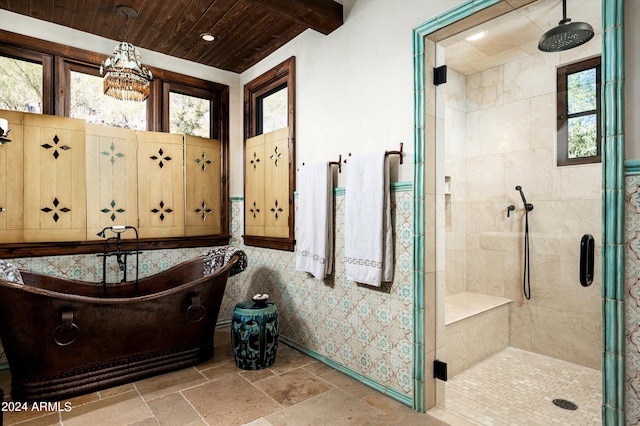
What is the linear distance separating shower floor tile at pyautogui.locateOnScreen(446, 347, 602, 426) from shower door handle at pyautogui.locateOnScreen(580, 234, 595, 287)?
0.53 metres

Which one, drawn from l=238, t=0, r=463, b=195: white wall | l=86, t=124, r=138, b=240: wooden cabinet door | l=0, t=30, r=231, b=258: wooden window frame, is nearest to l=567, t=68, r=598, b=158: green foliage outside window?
l=238, t=0, r=463, b=195: white wall

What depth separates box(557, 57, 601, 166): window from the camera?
2031 millimetres

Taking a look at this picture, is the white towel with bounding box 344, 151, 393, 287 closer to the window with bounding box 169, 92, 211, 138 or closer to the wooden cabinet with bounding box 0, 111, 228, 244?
the wooden cabinet with bounding box 0, 111, 228, 244

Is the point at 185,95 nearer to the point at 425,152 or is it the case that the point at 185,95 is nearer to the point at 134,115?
the point at 134,115

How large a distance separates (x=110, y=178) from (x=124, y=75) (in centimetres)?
116

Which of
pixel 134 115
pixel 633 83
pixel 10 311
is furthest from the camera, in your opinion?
pixel 134 115

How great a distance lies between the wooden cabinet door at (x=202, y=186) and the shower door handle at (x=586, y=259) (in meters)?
3.29

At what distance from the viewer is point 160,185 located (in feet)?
12.2

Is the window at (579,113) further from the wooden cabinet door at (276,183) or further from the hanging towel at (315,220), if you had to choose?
the wooden cabinet door at (276,183)

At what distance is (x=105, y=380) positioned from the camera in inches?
103

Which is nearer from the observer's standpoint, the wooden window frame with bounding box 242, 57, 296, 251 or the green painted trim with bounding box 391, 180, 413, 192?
the green painted trim with bounding box 391, 180, 413, 192

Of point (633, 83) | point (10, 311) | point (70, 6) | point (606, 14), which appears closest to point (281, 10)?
point (70, 6)

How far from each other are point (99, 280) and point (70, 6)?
2291 mm

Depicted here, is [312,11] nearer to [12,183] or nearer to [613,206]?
[613,206]
